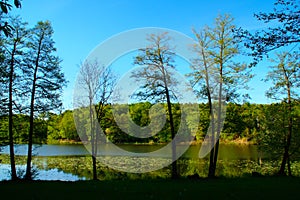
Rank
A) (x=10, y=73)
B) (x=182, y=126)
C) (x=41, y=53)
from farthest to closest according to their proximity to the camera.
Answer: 1. (x=182, y=126)
2. (x=41, y=53)
3. (x=10, y=73)

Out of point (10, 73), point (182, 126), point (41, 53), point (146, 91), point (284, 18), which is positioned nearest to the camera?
point (284, 18)

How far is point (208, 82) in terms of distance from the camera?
53.3ft

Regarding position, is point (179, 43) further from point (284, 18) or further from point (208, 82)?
point (284, 18)

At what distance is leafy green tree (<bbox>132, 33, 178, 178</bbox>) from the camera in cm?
1605

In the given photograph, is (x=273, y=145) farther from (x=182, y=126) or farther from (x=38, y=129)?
(x=38, y=129)

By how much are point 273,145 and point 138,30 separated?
44.6 feet

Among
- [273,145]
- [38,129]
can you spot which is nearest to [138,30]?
[38,129]

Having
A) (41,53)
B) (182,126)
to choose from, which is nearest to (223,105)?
(182,126)

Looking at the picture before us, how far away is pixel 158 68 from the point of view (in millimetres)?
16188

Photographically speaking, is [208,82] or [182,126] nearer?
[208,82]

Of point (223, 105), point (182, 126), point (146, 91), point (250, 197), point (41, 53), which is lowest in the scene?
point (250, 197)

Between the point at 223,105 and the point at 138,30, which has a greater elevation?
the point at 138,30

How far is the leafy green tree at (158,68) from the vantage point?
16.0m

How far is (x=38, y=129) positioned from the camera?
16.1 m
